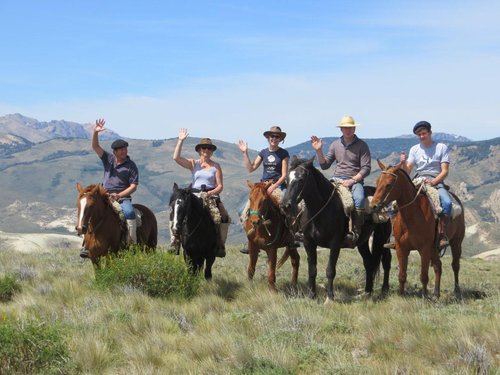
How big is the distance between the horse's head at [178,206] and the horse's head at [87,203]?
142 centimetres

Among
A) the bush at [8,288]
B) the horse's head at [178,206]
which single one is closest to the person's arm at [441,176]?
the horse's head at [178,206]

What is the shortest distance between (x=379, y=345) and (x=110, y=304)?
4.80 m

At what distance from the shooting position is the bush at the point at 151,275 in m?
11.1

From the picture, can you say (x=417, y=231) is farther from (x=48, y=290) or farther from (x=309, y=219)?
(x=48, y=290)

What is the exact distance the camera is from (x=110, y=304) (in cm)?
1003

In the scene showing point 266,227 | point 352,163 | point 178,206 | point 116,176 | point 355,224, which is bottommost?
point 266,227

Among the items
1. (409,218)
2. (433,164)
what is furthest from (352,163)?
(433,164)

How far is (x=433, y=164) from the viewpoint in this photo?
12016 mm

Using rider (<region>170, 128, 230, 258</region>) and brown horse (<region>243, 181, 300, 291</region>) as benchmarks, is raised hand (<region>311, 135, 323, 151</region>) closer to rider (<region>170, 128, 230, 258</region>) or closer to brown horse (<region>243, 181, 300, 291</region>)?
brown horse (<region>243, 181, 300, 291</region>)

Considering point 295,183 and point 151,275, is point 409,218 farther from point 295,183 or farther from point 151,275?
point 151,275

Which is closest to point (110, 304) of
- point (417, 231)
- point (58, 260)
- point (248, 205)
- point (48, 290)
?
point (48, 290)

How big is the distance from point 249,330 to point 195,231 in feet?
13.3

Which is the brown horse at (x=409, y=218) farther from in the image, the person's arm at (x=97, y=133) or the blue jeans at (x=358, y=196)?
the person's arm at (x=97, y=133)

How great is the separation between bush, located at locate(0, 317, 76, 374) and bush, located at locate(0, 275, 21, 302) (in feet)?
16.8
